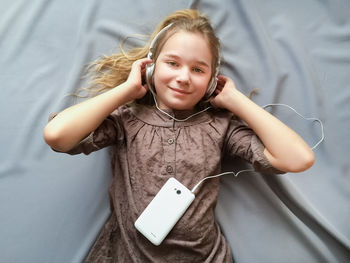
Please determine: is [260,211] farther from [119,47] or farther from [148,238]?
[119,47]

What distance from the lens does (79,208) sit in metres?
0.99

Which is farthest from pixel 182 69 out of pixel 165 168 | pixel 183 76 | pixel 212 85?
pixel 165 168

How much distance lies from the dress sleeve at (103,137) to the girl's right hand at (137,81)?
0.30 feet

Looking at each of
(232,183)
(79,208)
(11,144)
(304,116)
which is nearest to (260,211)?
(232,183)

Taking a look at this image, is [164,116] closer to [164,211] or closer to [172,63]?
[172,63]

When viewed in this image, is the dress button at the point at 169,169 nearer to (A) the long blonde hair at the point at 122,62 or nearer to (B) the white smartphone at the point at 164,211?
(B) the white smartphone at the point at 164,211

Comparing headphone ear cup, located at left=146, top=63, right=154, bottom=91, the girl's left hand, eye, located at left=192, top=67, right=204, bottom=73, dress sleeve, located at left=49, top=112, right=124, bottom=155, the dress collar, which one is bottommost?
dress sleeve, located at left=49, top=112, right=124, bottom=155

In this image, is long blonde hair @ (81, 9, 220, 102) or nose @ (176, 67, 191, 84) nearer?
nose @ (176, 67, 191, 84)

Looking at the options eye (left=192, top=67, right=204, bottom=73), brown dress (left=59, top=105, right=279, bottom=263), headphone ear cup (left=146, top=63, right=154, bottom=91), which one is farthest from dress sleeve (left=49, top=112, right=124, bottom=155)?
eye (left=192, top=67, right=204, bottom=73)

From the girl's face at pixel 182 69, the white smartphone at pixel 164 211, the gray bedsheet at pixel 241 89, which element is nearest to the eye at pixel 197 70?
the girl's face at pixel 182 69

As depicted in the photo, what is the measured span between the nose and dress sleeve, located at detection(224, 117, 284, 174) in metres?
0.22

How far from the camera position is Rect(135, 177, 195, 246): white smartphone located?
2.73 ft

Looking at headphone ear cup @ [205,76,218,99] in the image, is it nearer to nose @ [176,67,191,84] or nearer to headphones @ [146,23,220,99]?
headphones @ [146,23,220,99]

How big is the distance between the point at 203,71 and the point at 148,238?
1.69 feet
